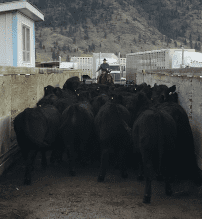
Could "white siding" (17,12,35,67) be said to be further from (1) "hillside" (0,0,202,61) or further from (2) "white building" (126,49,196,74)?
(1) "hillside" (0,0,202,61)

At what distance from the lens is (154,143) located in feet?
16.2

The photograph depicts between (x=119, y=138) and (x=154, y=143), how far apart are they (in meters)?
1.01

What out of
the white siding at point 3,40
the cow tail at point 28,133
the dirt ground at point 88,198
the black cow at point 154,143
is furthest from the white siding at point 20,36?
the black cow at point 154,143

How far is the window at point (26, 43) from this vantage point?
1522 centimetres

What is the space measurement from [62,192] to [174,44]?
87.3 meters

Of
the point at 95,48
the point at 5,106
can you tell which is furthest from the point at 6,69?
the point at 95,48

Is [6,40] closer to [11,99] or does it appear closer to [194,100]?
[11,99]

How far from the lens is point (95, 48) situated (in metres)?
81.7

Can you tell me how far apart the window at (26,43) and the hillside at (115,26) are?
57.4m

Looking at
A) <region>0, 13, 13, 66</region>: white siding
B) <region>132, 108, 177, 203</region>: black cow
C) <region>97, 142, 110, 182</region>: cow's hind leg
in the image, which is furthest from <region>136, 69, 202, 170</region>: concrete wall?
<region>0, 13, 13, 66</region>: white siding

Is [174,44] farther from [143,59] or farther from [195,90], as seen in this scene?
[195,90]

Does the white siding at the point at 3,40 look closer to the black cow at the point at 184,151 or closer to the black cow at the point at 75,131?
the black cow at the point at 75,131

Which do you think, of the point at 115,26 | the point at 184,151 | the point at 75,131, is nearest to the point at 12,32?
the point at 75,131

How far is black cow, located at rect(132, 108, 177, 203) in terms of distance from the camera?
491 centimetres
